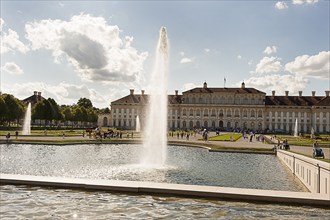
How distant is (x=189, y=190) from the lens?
6332 mm

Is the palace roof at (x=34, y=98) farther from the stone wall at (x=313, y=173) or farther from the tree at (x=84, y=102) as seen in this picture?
the stone wall at (x=313, y=173)

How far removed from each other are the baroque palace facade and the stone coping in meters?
83.7

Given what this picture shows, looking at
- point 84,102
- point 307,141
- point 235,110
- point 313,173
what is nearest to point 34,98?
point 84,102

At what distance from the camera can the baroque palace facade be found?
89812 millimetres

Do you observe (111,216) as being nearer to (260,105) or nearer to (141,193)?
(141,193)

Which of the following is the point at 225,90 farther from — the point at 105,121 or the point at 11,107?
the point at 11,107

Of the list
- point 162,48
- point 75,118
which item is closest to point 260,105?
point 75,118

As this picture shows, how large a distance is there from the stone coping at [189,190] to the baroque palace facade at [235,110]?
83.7 metres

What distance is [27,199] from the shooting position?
620cm

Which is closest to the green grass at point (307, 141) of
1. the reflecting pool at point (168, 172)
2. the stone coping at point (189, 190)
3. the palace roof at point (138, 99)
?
the reflecting pool at point (168, 172)

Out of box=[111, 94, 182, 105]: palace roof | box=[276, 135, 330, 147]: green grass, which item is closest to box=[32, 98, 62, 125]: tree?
box=[111, 94, 182, 105]: palace roof

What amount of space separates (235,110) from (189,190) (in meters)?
89.2

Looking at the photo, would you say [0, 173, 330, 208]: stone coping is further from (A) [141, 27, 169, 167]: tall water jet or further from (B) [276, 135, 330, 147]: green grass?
(B) [276, 135, 330, 147]: green grass

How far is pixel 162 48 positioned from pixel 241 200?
1331 cm
